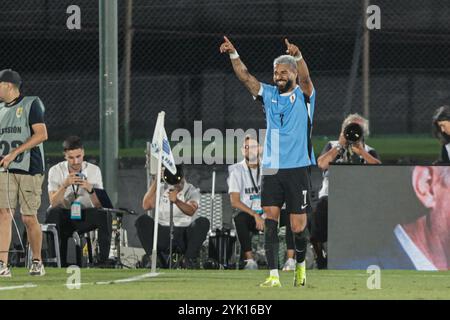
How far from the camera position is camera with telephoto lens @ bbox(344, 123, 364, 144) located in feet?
50.1

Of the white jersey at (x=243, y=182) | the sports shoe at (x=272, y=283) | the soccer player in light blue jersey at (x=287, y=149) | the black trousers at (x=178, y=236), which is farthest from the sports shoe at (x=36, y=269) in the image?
the white jersey at (x=243, y=182)

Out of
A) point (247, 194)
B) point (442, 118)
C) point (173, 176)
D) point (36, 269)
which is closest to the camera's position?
point (36, 269)

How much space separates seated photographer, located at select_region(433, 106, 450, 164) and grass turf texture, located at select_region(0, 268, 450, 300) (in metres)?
1.91

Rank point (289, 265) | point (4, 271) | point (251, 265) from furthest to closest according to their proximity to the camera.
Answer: point (251, 265)
point (289, 265)
point (4, 271)

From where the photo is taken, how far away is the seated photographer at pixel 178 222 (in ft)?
49.9

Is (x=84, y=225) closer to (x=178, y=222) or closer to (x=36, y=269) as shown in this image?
(x=178, y=222)

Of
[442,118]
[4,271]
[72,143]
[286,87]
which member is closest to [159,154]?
[4,271]

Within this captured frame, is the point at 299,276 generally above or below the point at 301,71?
below

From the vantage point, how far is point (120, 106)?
19141 millimetres

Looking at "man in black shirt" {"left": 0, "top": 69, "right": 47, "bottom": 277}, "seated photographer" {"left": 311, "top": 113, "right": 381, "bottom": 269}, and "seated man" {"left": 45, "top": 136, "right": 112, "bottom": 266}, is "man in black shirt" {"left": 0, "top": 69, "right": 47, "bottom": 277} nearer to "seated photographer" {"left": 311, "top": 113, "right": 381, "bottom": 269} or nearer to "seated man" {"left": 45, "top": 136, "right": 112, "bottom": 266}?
"seated man" {"left": 45, "top": 136, "right": 112, "bottom": 266}

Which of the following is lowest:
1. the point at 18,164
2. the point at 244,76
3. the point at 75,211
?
the point at 75,211

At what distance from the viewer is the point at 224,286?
1139 centimetres

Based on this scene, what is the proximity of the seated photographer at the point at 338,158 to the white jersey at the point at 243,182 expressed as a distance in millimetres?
757

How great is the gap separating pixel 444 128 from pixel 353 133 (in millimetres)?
1033
